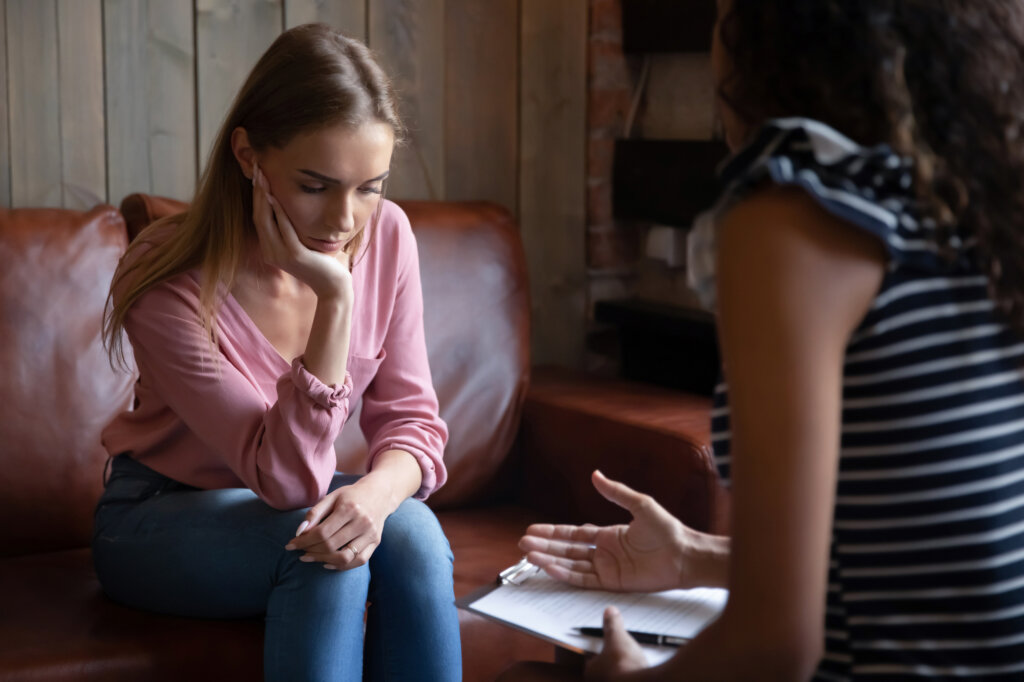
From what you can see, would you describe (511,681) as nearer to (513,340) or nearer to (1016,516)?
(1016,516)

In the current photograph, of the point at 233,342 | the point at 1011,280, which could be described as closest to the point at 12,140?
the point at 233,342

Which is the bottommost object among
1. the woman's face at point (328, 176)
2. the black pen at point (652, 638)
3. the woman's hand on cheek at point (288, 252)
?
the black pen at point (652, 638)

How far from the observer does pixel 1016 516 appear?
0.83 m

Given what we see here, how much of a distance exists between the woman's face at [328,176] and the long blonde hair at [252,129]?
16 mm

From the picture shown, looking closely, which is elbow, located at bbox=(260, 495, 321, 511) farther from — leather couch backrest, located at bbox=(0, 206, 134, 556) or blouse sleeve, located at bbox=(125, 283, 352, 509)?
leather couch backrest, located at bbox=(0, 206, 134, 556)

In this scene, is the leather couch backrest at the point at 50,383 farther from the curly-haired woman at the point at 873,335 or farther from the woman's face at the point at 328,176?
the curly-haired woman at the point at 873,335

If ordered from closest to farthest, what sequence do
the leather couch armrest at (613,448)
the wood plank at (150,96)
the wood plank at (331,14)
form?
the leather couch armrest at (613,448) < the wood plank at (150,96) < the wood plank at (331,14)

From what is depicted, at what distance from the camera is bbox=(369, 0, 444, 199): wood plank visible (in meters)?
2.40

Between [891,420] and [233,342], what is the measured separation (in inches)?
41.0

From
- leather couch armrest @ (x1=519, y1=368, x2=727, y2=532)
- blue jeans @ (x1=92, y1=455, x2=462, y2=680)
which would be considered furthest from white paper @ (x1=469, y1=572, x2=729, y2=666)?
leather couch armrest @ (x1=519, y1=368, x2=727, y2=532)

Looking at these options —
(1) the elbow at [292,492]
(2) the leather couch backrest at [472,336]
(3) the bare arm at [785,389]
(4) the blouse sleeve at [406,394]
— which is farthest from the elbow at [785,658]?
(2) the leather couch backrest at [472,336]

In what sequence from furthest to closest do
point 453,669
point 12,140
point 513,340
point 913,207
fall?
point 513,340, point 12,140, point 453,669, point 913,207

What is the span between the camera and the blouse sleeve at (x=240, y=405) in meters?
1.50

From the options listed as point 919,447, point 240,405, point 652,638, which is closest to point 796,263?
point 919,447
